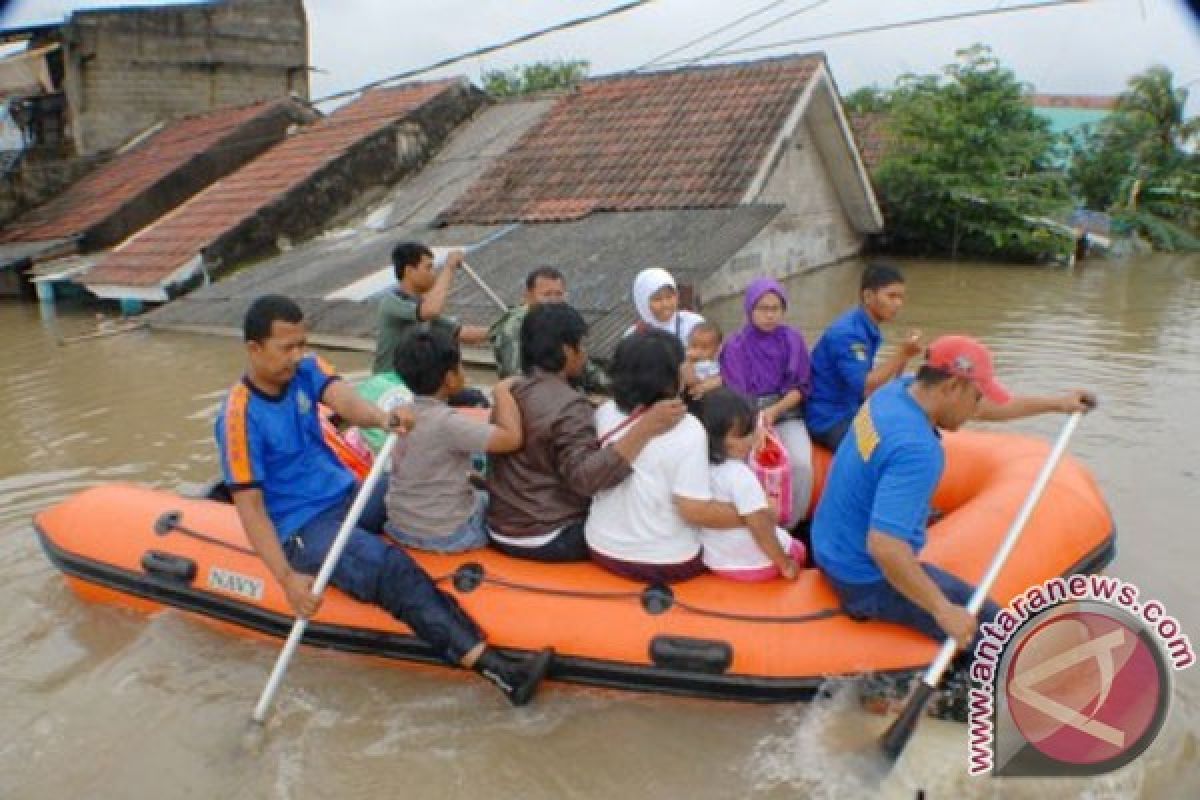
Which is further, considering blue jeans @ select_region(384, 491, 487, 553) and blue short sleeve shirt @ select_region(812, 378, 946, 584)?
blue jeans @ select_region(384, 491, 487, 553)

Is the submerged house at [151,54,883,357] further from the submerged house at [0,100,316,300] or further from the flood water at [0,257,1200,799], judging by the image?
the flood water at [0,257,1200,799]

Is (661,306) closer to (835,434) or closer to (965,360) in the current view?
(835,434)

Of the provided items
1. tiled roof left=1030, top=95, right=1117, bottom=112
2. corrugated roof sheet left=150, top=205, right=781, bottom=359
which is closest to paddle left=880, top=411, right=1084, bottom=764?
corrugated roof sheet left=150, top=205, right=781, bottom=359

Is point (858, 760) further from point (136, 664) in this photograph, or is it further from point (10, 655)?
point (10, 655)

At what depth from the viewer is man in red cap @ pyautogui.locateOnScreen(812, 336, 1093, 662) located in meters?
2.57

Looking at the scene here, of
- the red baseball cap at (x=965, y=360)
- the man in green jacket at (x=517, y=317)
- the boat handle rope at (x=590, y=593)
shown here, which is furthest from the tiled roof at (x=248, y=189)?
the red baseball cap at (x=965, y=360)

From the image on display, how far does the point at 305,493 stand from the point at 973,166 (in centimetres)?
1516

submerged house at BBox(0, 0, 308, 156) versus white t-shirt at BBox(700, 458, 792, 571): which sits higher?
submerged house at BBox(0, 0, 308, 156)

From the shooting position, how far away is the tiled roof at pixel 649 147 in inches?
415

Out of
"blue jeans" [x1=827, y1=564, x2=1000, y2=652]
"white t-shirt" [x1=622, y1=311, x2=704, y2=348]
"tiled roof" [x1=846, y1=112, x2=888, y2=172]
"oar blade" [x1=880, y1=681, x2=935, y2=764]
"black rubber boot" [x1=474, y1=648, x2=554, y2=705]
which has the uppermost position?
"tiled roof" [x1=846, y1=112, x2=888, y2=172]

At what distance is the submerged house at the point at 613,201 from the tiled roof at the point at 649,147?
3cm

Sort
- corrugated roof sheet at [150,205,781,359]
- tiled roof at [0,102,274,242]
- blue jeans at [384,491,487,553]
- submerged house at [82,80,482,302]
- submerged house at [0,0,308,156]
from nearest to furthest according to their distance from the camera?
blue jeans at [384,491,487,553] < corrugated roof sheet at [150,205,781,359] < submerged house at [82,80,482,302] < tiled roof at [0,102,274,242] < submerged house at [0,0,308,156]

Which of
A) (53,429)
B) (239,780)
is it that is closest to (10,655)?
(239,780)

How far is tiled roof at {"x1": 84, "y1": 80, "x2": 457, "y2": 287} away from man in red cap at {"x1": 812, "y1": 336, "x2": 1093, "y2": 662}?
36.3ft
